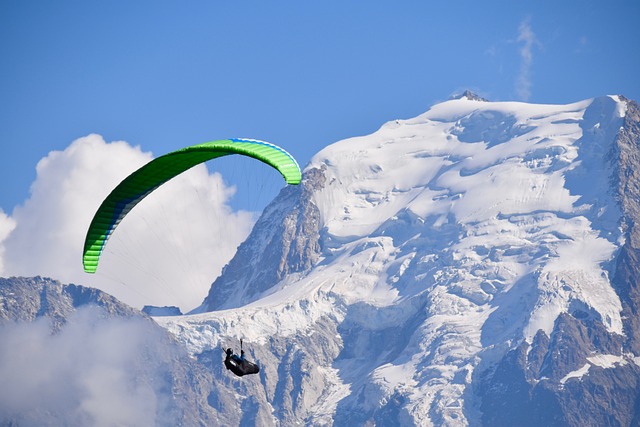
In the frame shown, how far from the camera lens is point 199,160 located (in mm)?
71375

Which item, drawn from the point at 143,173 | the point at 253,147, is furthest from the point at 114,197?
the point at 253,147

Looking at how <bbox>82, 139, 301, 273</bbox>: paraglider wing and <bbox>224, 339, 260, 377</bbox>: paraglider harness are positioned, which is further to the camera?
<bbox>82, 139, 301, 273</bbox>: paraglider wing

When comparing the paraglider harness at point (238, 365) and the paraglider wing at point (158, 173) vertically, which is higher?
the paraglider wing at point (158, 173)

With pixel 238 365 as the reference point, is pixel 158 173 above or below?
above

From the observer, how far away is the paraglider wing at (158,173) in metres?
68.6

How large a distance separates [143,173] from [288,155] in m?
7.30

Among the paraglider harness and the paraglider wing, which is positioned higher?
the paraglider wing

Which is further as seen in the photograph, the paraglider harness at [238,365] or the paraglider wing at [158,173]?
the paraglider wing at [158,173]

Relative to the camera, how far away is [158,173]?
71312 millimetres

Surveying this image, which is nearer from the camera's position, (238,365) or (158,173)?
(238,365)

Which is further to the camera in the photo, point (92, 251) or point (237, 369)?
point (92, 251)

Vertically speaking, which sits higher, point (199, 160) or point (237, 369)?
point (199, 160)

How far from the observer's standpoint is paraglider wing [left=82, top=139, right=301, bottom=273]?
68.6m

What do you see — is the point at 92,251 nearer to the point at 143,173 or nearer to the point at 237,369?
the point at 143,173
